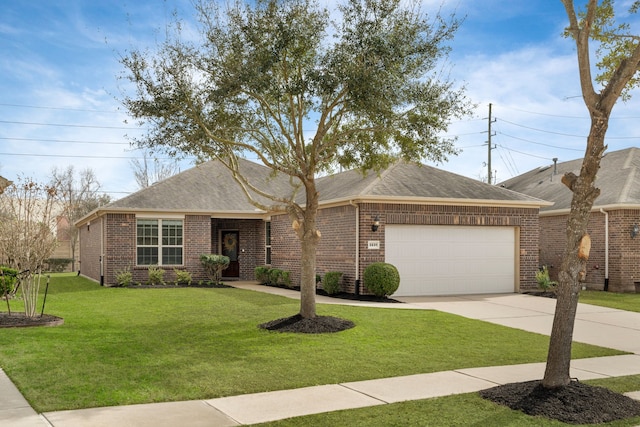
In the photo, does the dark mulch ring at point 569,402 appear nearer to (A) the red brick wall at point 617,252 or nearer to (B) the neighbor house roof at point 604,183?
(B) the neighbor house roof at point 604,183

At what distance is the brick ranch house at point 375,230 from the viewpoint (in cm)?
1762

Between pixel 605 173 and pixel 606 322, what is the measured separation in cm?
1176

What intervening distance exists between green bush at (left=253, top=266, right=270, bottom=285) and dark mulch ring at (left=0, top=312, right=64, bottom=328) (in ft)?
36.1

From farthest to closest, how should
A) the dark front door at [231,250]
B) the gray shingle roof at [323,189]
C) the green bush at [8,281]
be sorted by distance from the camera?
1. the dark front door at [231,250]
2. the gray shingle roof at [323,189]
3. the green bush at [8,281]

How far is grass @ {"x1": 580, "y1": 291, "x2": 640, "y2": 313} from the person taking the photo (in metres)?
15.9

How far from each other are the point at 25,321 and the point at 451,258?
39.2 ft

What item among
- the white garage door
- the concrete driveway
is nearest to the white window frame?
the white garage door

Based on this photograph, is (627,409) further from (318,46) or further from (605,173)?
(605,173)

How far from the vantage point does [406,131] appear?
38.9 ft

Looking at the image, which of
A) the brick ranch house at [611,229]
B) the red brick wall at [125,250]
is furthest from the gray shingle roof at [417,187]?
Result: the red brick wall at [125,250]

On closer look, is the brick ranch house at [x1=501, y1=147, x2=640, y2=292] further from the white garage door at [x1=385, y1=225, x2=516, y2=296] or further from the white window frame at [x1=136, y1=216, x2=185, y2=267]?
the white window frame at [x1=136, y1=216, x2=185, y2=267]

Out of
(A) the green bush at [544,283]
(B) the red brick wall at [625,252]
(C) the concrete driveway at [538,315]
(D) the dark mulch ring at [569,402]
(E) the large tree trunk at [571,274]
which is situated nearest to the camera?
(D) the dark mulch ring at [569,402]

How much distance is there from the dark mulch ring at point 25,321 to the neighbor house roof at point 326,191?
5627mm

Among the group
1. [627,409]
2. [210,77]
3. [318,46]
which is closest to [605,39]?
[318,46]
